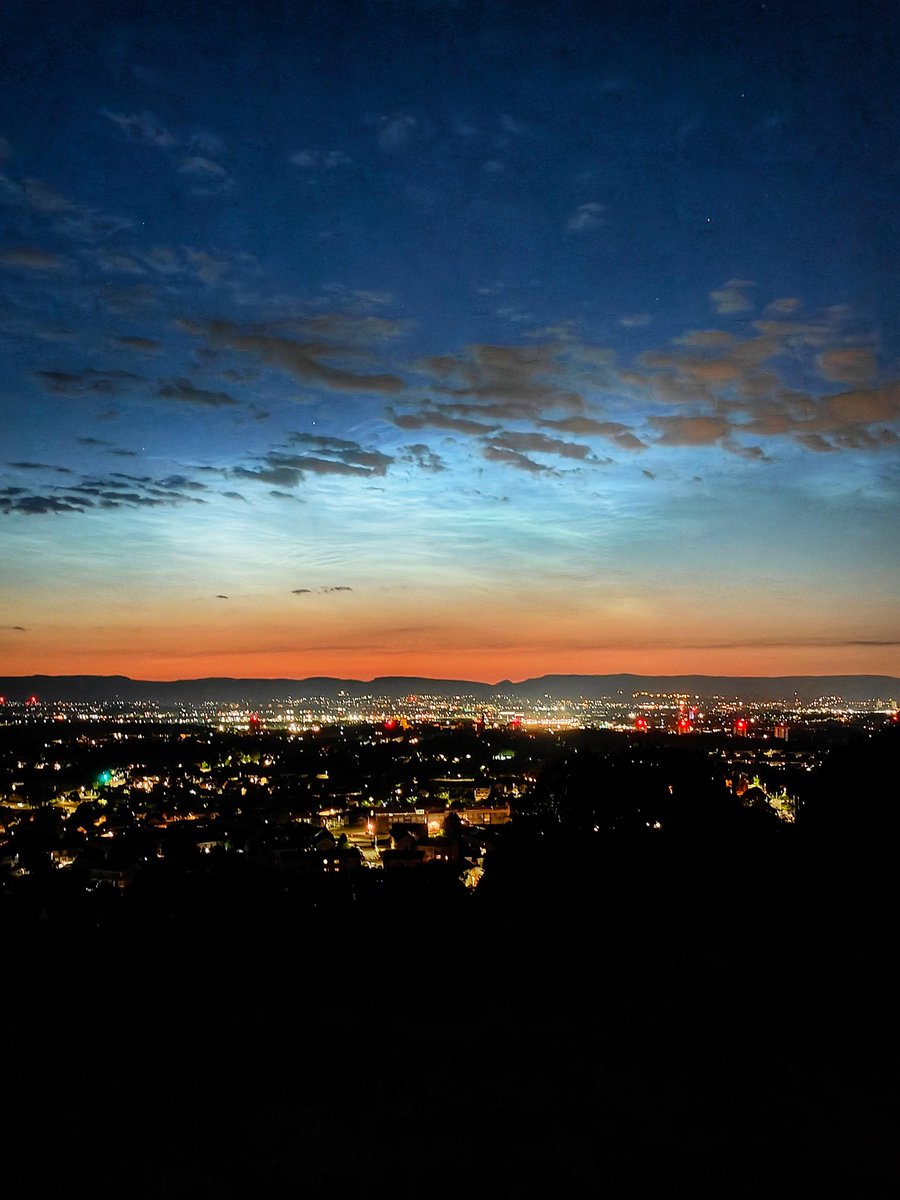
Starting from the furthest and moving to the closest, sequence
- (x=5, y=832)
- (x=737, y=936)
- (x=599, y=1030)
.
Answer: (x=5, y=832), (x=737, y=936), (x=599, y=1030)

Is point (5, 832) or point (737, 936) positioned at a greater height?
point (737, 936)

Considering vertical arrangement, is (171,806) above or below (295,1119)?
below

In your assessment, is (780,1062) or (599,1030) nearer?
(780,1062)

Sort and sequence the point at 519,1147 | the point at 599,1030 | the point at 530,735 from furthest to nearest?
the point at 530,735
the point at 599,1030
the point at 519,1147

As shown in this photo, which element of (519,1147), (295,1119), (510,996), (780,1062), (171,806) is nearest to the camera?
(519,1147)

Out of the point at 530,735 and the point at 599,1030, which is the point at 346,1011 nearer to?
the point at 599,1030

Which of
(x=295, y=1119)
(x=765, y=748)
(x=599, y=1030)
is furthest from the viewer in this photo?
(x=765, y=748)

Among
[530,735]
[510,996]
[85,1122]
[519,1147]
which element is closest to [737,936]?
[510,996]

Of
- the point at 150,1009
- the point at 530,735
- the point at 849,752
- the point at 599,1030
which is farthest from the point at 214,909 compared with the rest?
the point at 530,735

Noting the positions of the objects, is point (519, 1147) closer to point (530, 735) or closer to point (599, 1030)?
point (599, 1030)
